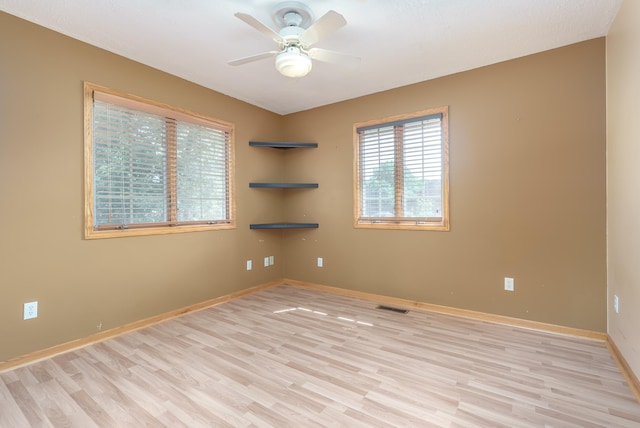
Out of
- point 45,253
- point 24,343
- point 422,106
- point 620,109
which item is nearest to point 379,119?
point 422,106

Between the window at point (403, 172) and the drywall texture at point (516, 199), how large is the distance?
0.10 meters

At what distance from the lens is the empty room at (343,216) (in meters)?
1.82

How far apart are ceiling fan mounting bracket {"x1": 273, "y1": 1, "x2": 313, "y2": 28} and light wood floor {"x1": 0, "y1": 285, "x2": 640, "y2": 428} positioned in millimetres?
2389

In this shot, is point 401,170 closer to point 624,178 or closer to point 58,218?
point 624,178

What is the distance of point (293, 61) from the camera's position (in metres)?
2.05

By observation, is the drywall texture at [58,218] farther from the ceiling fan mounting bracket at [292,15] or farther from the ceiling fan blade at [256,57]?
the ceiling fan mounting bracket at [292,15]

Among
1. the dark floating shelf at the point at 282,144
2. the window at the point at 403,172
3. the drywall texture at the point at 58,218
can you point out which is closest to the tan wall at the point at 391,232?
the drywall texture at the point at 58,218

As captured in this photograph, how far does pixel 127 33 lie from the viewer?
2.31 meters

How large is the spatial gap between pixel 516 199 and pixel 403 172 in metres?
1.12

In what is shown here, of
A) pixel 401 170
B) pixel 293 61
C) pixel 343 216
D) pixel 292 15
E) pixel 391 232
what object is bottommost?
pixel 391 232

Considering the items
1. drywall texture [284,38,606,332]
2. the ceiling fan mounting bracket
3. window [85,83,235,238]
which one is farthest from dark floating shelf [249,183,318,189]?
the ceiling fan mounting bracket

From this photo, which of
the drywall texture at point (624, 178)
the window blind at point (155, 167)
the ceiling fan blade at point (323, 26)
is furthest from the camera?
the window blind at point (155, 167)

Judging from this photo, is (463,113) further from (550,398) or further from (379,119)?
(550,398)

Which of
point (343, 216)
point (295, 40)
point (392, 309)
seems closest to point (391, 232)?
point (343, 216)
